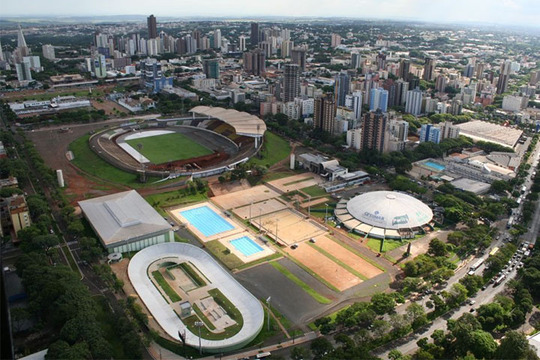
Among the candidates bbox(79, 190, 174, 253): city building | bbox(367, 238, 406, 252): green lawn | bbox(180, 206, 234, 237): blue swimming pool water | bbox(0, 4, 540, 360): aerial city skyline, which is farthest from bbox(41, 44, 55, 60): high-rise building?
bbox(367, 238, 406, 252): green lawn

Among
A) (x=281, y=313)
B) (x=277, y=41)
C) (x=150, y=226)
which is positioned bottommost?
(x=281, y=313)

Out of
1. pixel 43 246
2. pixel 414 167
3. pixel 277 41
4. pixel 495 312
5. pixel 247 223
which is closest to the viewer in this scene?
pixel 495 312

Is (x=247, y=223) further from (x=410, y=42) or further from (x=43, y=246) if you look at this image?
(x=410, y=42)

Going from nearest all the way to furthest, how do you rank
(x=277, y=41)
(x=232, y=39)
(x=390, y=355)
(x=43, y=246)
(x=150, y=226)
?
(x=390, y=355) < (x=43, y=246) < (x=150, y=226) < (x=277, y=41) < (x=232, y=39)

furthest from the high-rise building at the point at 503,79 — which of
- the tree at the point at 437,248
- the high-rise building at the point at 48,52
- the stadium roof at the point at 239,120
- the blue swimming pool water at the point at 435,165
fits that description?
the high-rise building at the point at 48,52

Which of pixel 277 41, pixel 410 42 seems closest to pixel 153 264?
pixel 277 41

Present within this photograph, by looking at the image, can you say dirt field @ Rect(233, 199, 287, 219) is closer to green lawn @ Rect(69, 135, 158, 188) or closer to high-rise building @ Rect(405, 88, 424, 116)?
green lawn @ Rect(69, 135, 158, 188)

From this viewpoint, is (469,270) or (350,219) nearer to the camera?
(469,270)

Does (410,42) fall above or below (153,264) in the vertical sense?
above
